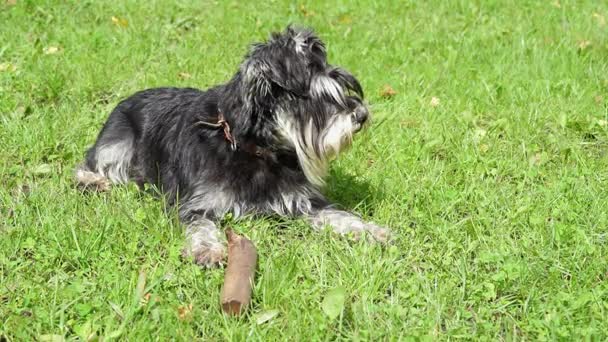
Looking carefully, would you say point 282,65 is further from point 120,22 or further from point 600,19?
point 600,19

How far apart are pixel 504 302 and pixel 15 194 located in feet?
10.1

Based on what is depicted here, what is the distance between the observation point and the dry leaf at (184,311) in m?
3.13

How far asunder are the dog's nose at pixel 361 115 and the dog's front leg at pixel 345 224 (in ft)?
2.00

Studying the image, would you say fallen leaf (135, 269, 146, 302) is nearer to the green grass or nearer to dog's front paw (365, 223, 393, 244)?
the green grass

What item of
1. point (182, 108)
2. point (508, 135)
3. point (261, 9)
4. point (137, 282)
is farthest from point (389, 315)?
point (261, 9)

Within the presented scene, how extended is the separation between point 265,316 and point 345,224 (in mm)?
1093

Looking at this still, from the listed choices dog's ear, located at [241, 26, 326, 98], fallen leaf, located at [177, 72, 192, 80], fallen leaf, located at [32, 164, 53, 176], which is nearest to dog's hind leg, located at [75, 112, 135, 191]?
fallen leaf, located at [32, 164, 53, 176]

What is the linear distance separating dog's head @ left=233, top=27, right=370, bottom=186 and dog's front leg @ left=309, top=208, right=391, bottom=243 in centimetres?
40

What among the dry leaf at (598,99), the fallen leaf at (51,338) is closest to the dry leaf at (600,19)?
the dry leaf at (598,99)

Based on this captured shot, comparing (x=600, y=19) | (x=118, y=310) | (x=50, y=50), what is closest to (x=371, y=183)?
(x=118, y=310)

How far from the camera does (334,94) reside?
385 cm

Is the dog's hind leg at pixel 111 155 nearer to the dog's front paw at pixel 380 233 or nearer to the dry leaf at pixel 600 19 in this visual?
the dog's front paw at pixel 380 233

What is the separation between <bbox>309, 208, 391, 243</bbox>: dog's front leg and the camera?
3.95 metres

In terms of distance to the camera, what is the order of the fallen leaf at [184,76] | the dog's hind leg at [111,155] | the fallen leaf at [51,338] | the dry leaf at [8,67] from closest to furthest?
1. the fallen leaf at [51,338]
2. the dog's hind leg at [111,155]
3. the dry leaf at [8,67]
4. the fallen leaf at [184,76]
